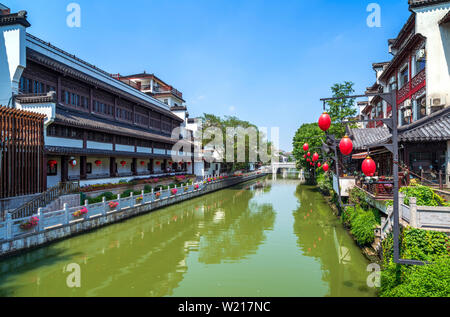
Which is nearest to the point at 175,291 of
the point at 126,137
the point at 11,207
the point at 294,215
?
the point at 11,207

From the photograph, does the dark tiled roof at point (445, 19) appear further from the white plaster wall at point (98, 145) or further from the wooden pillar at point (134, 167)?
the wooden pillar at point (134, 167)

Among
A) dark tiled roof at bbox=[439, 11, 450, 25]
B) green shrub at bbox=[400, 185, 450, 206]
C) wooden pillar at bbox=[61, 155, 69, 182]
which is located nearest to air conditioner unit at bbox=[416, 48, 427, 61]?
dark tiled roof at bbox=[439, 11, 450, 25]

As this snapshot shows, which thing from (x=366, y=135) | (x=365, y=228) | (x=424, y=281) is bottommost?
(x=365, y=228)

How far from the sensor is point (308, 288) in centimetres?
750

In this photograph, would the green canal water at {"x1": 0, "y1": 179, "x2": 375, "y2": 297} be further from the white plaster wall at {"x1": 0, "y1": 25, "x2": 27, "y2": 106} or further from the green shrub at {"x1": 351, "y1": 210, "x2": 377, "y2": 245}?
the white plaster wall at {"x1": 0, "y1": 25, "x2": 27, "y2": 106}

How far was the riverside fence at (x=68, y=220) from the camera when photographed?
30.9 ft

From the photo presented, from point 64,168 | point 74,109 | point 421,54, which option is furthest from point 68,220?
point 421,54

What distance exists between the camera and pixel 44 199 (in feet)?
40.9

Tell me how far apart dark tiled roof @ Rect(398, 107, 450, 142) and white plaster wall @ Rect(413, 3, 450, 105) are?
1.20 meters

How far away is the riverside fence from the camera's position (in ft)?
30.9

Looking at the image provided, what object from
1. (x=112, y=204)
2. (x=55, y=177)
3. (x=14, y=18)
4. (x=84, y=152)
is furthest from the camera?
(x=84, y=152)

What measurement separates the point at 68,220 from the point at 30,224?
2.02m

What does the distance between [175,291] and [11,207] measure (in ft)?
29.3

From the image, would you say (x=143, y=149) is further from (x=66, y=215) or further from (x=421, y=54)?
(x=421, y=54)
